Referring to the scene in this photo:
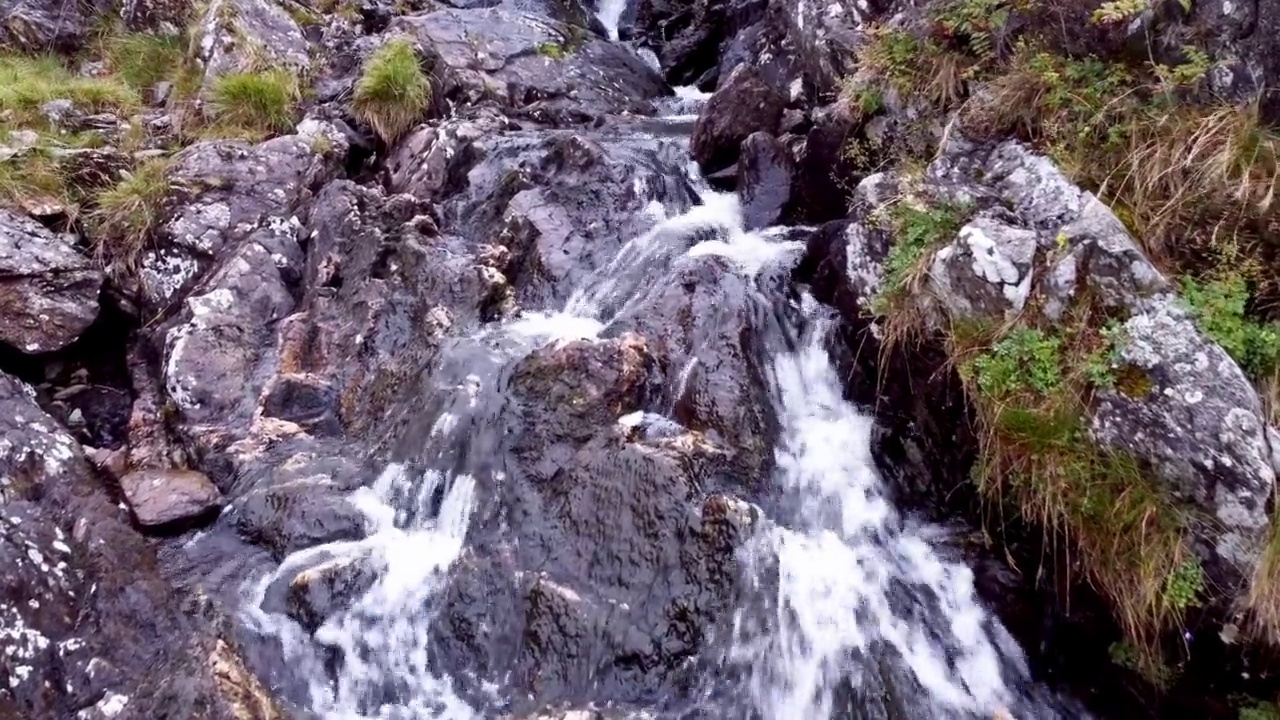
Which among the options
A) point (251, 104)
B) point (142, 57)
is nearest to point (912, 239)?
point (251, 104)

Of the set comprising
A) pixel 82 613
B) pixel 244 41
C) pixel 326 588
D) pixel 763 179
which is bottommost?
pixel 82 613

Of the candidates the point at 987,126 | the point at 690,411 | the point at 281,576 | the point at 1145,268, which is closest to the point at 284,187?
the point at 281,576

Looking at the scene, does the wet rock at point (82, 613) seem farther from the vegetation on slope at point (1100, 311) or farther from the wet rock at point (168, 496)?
the vegetation on slope at point (1100, 311)

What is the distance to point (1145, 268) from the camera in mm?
3875

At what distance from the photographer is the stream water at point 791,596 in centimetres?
401

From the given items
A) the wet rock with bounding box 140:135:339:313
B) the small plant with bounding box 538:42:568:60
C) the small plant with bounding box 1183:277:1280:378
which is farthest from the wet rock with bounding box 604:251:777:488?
the small plant with bounding box 538:42:568:60

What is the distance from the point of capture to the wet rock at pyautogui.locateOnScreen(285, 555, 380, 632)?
4.47m

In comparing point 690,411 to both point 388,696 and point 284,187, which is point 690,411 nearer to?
point 388,696

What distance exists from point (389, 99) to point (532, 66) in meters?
2.17

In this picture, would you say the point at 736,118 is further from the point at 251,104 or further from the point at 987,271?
the point at 251,104

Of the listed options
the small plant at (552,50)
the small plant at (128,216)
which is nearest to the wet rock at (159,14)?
the small plant at (128,216)

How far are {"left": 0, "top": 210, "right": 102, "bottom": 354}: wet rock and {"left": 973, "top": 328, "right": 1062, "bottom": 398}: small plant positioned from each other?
6.80m

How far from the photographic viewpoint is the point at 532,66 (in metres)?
10.2

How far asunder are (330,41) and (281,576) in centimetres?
779
